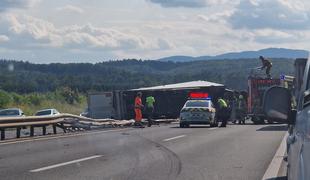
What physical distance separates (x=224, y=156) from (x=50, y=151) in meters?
4.07

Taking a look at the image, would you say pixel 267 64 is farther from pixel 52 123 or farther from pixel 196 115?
pixel 52 123

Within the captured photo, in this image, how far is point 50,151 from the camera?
16.1 metres

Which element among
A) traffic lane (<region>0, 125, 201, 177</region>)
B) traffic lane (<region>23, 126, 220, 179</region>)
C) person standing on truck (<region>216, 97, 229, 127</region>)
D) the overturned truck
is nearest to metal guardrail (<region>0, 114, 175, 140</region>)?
traffic lane (<region>0, 125, 201, 177</region>)

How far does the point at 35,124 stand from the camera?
73.7ft

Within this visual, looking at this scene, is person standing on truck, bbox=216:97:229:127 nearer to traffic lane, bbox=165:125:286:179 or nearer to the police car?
the police car

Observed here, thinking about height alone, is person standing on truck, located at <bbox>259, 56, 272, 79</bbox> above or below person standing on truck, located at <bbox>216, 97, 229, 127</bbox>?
above

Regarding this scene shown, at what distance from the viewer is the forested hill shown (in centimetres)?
10322

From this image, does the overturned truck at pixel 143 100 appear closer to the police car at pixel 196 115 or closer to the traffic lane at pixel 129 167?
the police car at pixel 196 115

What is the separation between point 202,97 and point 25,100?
1245 inches

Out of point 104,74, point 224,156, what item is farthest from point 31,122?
point 104,74

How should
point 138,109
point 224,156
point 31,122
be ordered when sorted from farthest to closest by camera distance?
point 138,109 → point 31,122 → point 224,156

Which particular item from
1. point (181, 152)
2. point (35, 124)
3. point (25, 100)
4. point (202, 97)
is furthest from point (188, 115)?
point (25, 100)

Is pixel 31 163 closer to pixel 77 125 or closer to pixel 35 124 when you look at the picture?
pixel 35 124

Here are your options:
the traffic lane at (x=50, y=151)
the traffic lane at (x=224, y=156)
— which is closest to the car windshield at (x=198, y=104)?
the traffic lane at (x=224, y=156)
